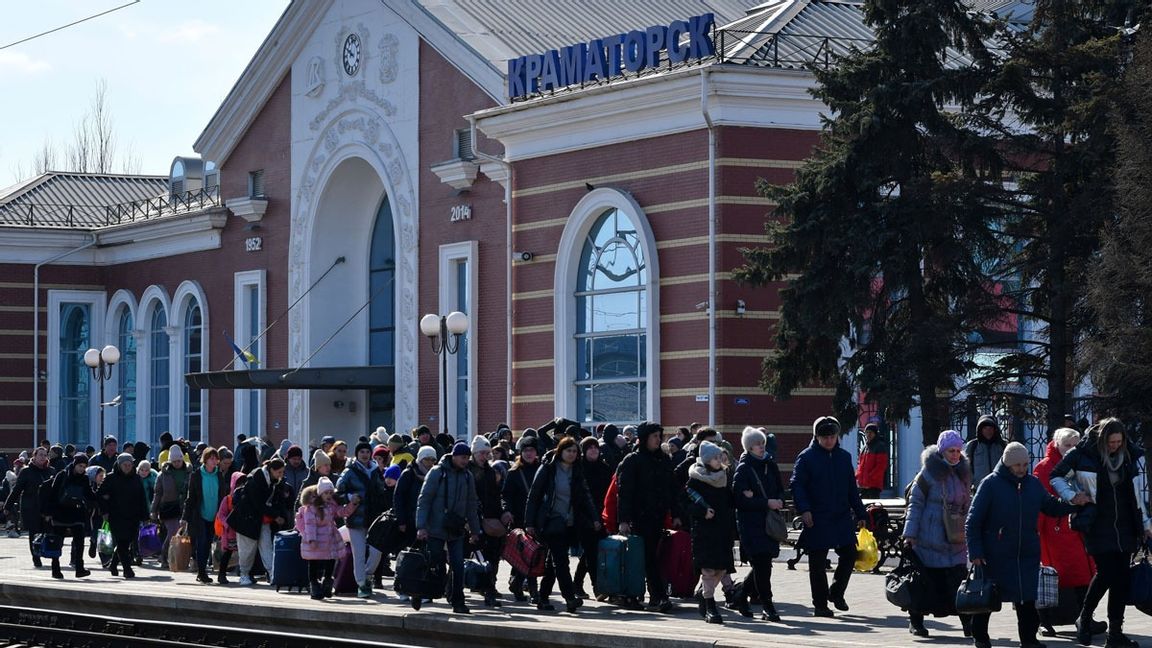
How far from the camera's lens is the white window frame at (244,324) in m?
44.3

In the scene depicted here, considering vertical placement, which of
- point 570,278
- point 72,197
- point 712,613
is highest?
point 72,197

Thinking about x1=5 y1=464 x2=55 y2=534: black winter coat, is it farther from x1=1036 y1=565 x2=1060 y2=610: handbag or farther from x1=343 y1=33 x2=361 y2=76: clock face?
x1=343 y1=33 x2=361 y2=76: clock face

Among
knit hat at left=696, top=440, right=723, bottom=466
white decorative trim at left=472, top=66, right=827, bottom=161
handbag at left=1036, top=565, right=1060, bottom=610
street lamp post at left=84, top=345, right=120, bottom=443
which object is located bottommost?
handbag at left=1036, top=565, right=1060, bottom=610

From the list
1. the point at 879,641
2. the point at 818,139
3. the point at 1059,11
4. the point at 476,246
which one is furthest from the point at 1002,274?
the point at 476,246

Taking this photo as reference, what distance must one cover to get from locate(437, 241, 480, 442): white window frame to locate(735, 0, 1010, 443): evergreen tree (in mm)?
12353

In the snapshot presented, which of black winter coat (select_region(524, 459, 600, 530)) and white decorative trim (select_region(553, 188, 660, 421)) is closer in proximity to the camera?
black winter coat (select_region(524, 459, 600, 530))

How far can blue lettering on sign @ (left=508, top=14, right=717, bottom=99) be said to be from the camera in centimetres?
3147

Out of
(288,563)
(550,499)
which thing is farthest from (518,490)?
(288,563)

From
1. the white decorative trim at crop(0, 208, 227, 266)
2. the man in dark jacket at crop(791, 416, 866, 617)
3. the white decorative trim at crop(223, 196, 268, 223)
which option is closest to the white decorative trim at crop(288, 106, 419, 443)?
the white decorative trim at crop(223, 196, 268, 223)

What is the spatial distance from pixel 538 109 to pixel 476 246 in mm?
4457

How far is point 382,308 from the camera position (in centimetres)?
4294

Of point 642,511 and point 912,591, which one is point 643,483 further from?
point 912,591

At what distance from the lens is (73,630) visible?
19.5 metres

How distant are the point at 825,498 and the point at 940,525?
6.07ft
